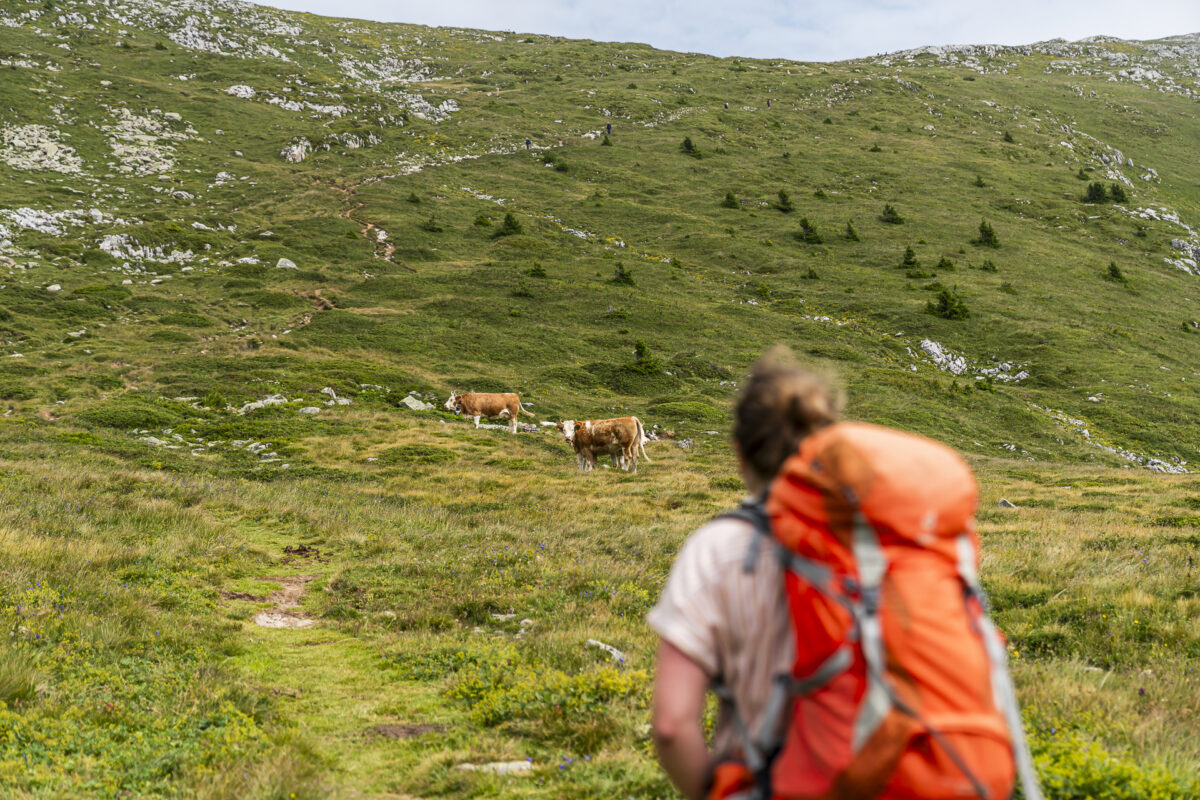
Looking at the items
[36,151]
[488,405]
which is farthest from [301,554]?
[36,151]

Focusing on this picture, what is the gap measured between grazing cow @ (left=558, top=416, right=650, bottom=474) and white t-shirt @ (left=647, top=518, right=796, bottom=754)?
24274 mm

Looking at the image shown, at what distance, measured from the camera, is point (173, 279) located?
52.5m

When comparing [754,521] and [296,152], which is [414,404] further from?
[296,152]

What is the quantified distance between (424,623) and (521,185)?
80.6 m

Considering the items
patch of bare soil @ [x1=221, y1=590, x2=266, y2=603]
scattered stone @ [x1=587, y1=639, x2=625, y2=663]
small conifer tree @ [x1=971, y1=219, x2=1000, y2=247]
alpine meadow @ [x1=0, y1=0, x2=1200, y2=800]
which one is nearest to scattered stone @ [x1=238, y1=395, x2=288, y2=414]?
alpine meadow @ [x1=0, y1=0, x2=1200, y2=800]

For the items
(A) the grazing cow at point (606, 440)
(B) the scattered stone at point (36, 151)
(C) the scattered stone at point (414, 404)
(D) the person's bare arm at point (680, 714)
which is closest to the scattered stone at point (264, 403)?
(C) the scattered stone at point (414, 404)

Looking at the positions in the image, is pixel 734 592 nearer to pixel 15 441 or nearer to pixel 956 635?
pixel 956 635

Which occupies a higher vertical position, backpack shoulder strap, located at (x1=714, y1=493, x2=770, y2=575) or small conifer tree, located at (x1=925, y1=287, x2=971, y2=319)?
backpack shoulder strap, located at (x1=714, y1=493, x2=770, y2=575)

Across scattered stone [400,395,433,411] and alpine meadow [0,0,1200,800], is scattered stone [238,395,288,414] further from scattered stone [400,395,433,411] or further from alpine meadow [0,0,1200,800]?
scattered stone [400,395,433,411]

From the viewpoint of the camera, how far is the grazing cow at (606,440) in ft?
88.8

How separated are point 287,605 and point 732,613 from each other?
395 inches

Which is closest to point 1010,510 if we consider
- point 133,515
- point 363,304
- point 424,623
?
point 424,623

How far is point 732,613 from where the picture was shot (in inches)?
99.3

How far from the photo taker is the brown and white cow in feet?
113
